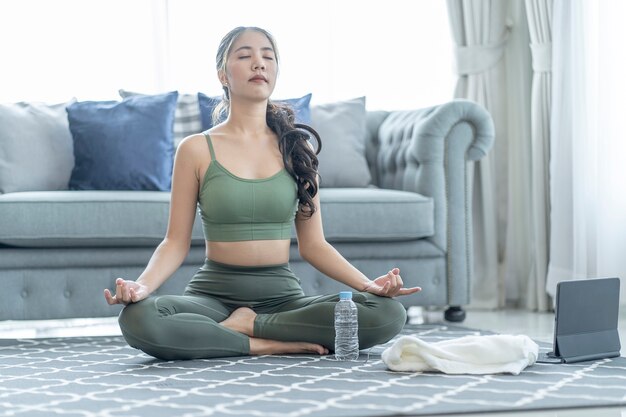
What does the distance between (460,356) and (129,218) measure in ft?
4.86

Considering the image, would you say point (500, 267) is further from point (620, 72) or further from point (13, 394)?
point (13, 394)

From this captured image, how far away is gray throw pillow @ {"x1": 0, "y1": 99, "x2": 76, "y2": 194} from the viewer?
3.87 m

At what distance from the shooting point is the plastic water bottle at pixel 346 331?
265 cm

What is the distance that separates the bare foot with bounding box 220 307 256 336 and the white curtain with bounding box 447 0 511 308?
1946mm

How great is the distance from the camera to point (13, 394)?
2.22 meters

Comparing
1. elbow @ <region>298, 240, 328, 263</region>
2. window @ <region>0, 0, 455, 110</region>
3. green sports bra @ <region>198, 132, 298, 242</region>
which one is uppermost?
window @ <region>0, 0, 455, 110</region>

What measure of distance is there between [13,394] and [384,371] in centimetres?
86

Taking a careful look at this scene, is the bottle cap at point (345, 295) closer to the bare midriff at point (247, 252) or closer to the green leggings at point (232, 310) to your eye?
the green leggings at point (232, 310)

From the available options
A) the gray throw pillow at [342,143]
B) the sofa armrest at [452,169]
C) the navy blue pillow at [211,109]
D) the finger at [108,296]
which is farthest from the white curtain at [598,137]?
the finger at [108,296]

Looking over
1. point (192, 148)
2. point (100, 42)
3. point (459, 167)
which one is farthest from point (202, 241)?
point (100, 42)

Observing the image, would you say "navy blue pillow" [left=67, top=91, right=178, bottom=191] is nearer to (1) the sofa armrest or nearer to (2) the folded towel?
(1) the sofa armrest

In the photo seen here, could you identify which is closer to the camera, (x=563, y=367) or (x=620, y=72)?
(x=563, y=367)

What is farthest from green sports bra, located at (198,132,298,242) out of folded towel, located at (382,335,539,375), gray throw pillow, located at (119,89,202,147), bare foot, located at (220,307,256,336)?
gray throw pillow, located at (119,89,202,147)

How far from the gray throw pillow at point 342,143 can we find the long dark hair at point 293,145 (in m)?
1.09
